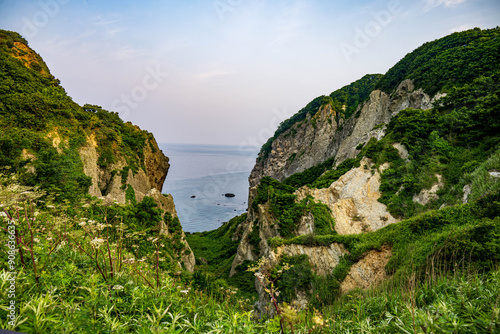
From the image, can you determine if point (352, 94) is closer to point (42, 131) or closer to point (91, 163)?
point (91, 163)

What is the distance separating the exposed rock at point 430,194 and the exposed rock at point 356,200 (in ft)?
7.39

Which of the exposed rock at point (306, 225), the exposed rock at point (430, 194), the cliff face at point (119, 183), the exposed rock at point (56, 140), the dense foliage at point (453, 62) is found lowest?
the exposed rock at point (306, 225)

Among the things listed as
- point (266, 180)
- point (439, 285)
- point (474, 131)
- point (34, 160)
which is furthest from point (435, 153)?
point (34, 160)

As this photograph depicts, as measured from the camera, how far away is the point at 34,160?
15.2 metres

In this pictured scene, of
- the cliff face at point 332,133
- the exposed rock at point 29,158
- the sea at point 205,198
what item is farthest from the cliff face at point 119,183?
the sea at point 205,198

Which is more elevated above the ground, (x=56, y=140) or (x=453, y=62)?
(x=453, y=62)

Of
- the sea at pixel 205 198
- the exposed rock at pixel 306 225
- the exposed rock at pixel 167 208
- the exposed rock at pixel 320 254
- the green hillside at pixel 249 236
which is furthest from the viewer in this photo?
the sea at pixel 205 198

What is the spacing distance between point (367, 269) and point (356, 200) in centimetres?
923

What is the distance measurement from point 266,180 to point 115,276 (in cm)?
2396

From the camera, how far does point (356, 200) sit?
19125mm

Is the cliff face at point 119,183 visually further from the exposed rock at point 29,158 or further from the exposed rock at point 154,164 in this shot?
the exposed rock at point 29,158

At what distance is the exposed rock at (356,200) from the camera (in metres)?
17.8

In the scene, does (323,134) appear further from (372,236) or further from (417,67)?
(372,236)

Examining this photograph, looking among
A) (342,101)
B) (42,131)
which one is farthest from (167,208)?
(342,101)
